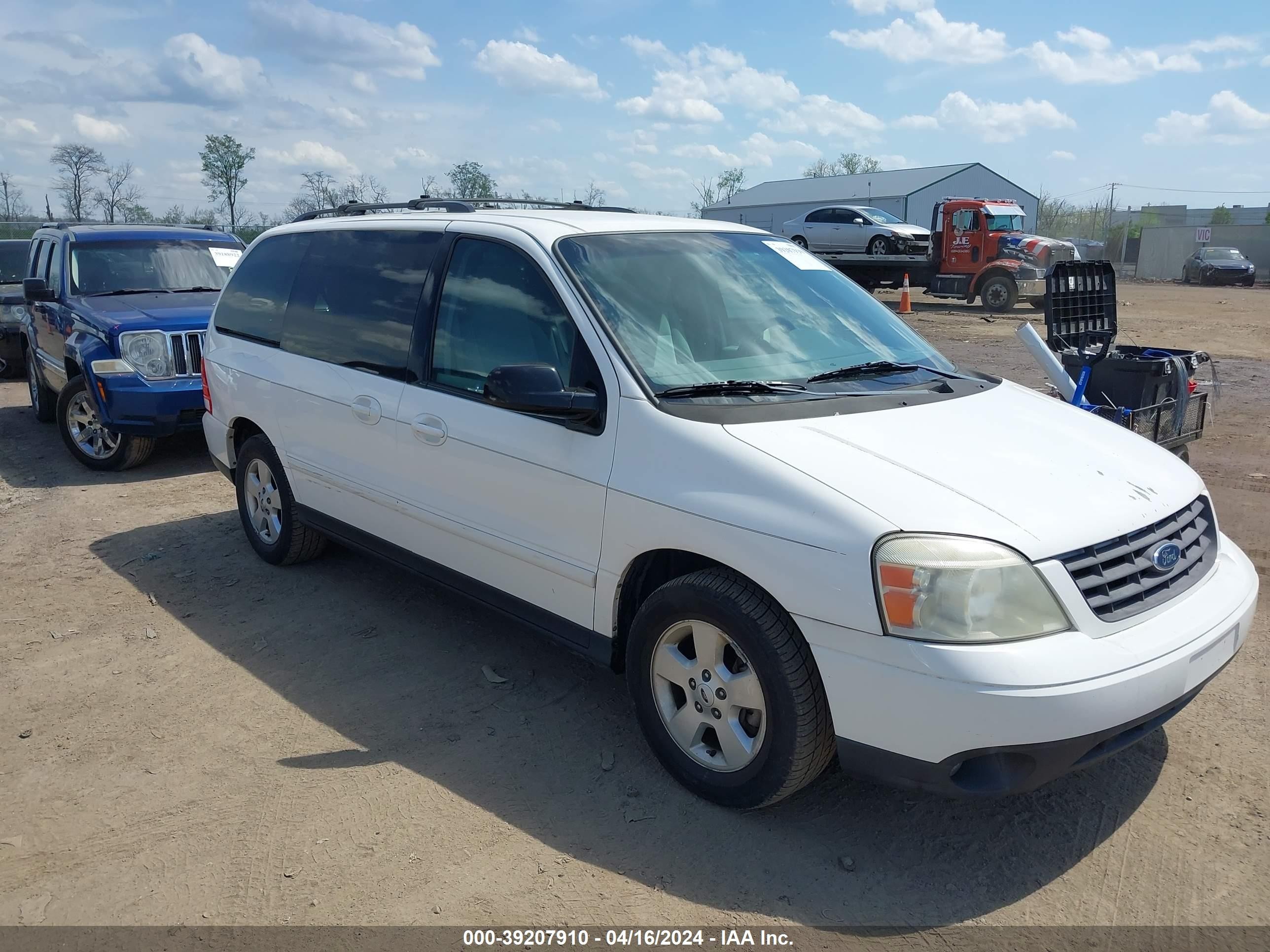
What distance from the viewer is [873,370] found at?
3816 millimetres

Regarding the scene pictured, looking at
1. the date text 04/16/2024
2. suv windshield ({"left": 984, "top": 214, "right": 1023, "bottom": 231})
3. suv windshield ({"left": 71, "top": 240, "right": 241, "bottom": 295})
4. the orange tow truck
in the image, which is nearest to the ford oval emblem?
the date text 04/16/2024

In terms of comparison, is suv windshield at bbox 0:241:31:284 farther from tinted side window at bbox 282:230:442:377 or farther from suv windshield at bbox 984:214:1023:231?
suv windshield at bbox 984:214:1023:231

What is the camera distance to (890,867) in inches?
118

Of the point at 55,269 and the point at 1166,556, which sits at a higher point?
the point at 55,269

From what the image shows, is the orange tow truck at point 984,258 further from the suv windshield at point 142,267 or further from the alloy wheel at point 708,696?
the alloy wheel at point 708,696

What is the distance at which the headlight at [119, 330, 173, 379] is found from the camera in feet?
25.3

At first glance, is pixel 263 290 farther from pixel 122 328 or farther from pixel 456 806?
pixel 456 806

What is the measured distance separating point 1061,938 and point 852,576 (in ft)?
3.68

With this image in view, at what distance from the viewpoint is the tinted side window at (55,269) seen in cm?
882

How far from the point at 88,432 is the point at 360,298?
485 centimetres

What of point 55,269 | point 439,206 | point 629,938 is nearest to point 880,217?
point 55,269

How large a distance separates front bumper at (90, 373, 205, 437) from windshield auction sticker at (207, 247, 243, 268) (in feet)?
6.38

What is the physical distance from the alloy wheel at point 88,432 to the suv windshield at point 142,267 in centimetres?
114

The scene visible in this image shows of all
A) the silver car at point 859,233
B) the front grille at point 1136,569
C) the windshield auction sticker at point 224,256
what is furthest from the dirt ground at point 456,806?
the silver car at point 859,233
